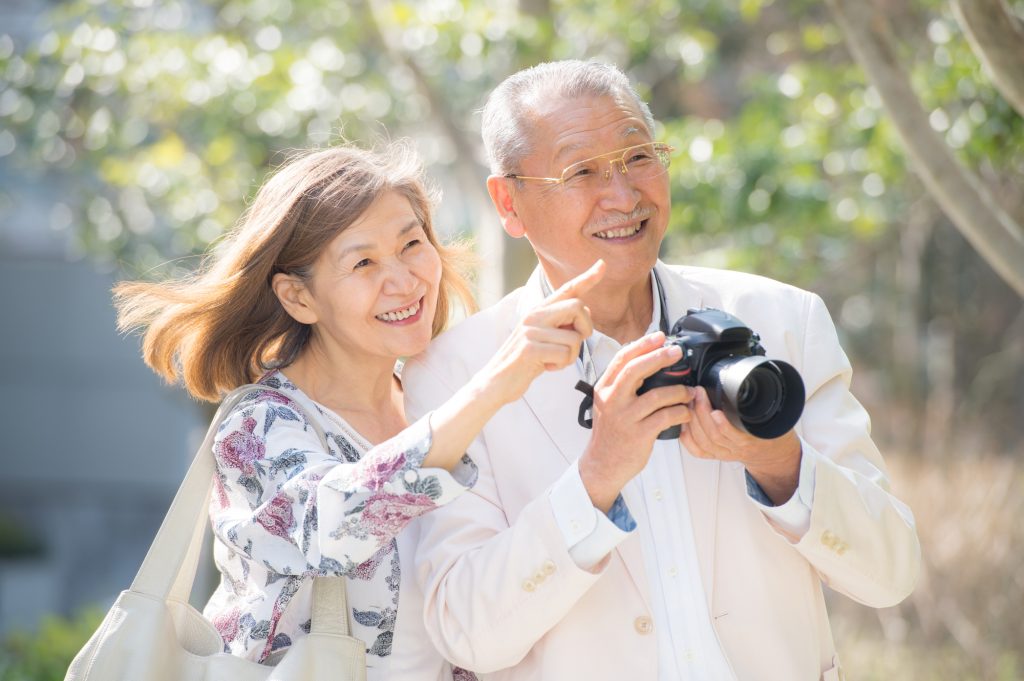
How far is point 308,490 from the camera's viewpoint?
7.52ft

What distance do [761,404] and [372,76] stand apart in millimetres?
5033

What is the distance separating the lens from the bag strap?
239 cm

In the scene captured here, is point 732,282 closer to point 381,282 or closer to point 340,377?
point 381,282

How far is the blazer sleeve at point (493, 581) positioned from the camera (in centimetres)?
232

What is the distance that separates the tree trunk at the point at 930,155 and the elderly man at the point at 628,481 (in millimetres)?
1014

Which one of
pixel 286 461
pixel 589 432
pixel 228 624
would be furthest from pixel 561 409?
pixel 228 624

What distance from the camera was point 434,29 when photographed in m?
6.12

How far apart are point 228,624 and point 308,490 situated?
0.42m

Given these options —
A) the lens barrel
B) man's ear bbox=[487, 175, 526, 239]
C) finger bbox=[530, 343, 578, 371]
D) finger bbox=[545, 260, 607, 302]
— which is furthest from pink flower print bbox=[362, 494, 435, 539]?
man's ear bbox=[487, 175, 526, 239]

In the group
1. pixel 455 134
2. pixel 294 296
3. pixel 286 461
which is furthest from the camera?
pixel 455 134

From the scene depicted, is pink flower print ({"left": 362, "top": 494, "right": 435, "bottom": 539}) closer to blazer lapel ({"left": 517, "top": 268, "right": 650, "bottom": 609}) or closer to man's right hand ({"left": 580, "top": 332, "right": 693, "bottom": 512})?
man's right hand ({"left": 580, "top": 332, "right": 693, "bottom": 512})

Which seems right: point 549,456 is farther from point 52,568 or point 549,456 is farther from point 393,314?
point 52,568

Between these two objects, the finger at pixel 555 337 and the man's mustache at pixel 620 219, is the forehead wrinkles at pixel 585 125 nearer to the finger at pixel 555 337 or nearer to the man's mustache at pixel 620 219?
the man's mustache at pixel 620 219

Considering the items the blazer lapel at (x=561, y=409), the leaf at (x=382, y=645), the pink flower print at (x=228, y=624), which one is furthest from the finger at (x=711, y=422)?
the pink flower print at (x=228, y=624)
